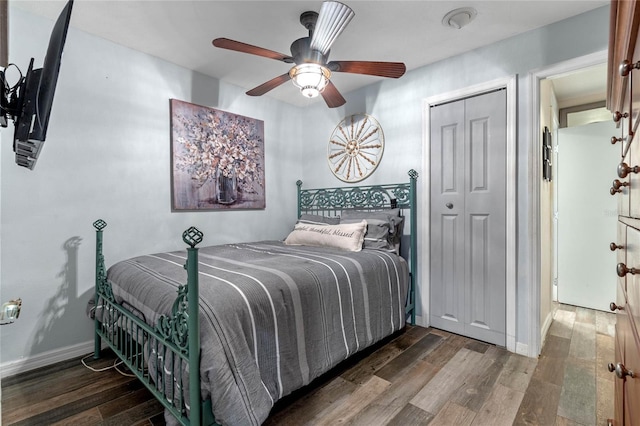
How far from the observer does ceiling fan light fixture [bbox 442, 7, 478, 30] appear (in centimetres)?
205

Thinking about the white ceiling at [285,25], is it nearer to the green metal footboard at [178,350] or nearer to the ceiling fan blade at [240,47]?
the ceiling fan blade at [240,47]

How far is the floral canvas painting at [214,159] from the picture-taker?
2838 millimetres

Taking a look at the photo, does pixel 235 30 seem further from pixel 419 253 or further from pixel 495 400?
pixel 495 400

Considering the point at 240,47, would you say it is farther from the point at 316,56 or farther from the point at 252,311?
the point at 252,311

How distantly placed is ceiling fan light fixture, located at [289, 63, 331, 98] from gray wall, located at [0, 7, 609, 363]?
1.25 metres

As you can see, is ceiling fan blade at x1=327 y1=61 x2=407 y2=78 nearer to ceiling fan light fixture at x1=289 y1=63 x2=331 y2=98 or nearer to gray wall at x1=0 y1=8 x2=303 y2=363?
ceiling fan light fixture at x1=289 y1=63 x2=331 y2=98

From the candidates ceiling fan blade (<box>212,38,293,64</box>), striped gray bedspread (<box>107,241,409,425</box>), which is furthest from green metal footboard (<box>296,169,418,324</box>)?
ceiling fan blade (<box>212,38,293,64</box>)

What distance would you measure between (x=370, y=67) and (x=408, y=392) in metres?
2.05

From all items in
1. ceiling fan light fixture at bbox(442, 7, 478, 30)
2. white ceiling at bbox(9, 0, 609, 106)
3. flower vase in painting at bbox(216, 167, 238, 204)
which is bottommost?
flower vase in painting at bbox(216, 167, 238, 204)

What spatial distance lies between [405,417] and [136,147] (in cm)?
276

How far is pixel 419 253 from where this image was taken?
112 inches

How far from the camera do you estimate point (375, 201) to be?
3.18 meters

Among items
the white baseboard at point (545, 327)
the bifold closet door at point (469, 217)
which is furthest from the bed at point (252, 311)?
the white baseboard at point (545, 327)

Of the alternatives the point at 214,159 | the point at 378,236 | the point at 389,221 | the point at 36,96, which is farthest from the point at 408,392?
the point at 214,159
